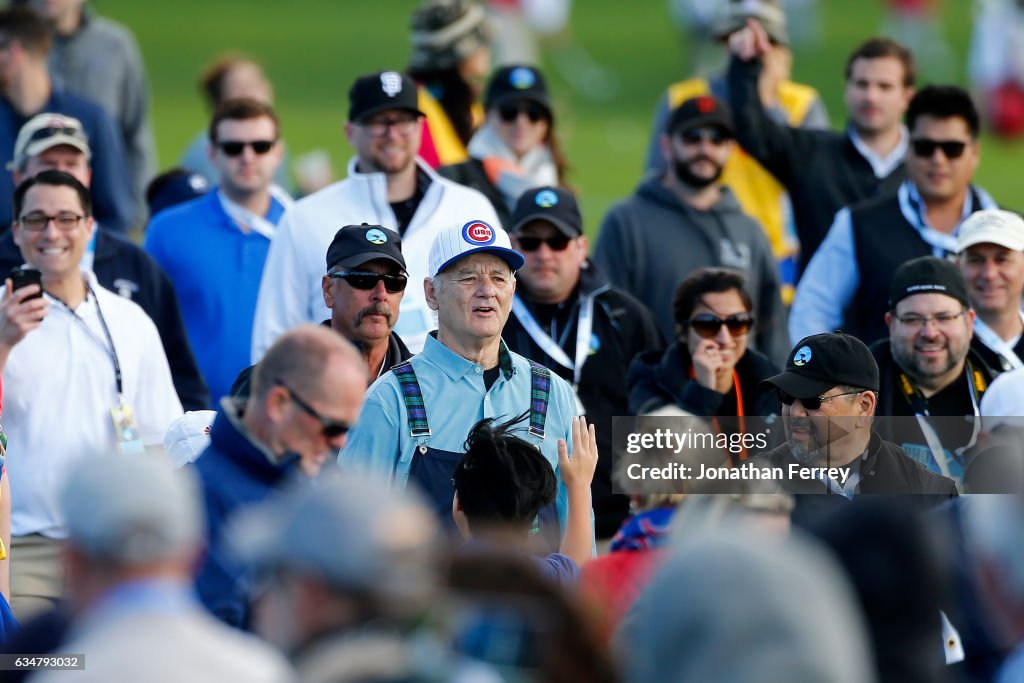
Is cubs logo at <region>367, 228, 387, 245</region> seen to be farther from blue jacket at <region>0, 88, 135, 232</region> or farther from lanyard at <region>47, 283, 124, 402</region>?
blue jacket at <region>0, 88, 135, 232</region>

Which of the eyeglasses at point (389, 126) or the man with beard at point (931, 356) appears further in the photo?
the eyeglasses at point (389, 126)

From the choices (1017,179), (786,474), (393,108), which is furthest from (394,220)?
(1017,179)

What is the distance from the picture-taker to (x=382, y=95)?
25.5ft

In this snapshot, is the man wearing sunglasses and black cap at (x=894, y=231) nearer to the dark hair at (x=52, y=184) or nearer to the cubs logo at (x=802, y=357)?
the cubs logo at (x=802, y=357)

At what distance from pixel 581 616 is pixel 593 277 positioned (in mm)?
4134

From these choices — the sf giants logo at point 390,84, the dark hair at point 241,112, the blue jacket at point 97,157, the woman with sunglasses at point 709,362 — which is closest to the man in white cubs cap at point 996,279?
the woman with sunglasses at point 709,362

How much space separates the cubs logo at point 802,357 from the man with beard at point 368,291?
148cm

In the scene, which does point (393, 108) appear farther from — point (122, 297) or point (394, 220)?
point (122, 297)

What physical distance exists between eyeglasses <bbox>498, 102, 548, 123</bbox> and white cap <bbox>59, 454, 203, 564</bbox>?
6.10 m

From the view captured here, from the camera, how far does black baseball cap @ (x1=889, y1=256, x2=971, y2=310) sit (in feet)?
22.2

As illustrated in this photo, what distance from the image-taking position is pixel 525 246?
7.43 meters

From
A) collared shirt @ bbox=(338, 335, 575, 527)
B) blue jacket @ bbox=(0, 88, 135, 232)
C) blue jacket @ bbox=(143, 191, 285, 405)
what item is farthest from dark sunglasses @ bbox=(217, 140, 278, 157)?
collared shirt @ bbox=(338, 335, 575, 527)

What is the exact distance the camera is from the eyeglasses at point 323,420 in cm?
434

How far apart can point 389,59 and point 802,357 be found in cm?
2358
